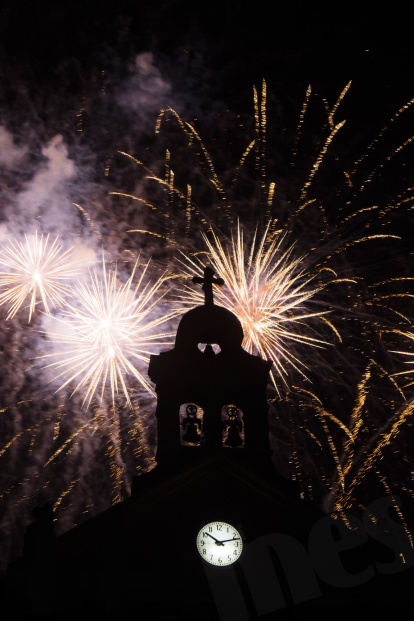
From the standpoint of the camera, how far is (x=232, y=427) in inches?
714

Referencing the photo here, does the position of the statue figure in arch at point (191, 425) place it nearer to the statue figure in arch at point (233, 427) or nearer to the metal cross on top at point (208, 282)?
the statue figure in arch at point (233, 427)

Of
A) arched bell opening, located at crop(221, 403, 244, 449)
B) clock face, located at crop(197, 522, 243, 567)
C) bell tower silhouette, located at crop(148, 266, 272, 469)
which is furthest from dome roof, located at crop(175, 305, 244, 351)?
clock face, located at crop(197, 522, 243, 567)

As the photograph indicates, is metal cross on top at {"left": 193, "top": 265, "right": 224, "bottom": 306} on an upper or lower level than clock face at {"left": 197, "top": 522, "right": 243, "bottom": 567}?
upper

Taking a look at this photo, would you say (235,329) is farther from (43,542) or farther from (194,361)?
(43,542)

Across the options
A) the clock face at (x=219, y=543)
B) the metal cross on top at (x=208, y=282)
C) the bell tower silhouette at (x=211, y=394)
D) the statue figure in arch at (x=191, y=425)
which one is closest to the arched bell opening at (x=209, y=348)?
the bell tower silhouette at (x=211, y=394)

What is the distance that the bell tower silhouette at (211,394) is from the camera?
17.8 meters

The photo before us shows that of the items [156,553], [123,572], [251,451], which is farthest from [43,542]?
[251,451]

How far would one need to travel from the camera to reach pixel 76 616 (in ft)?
41.9

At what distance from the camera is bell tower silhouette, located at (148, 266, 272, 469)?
703 inches

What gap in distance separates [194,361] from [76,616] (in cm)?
733

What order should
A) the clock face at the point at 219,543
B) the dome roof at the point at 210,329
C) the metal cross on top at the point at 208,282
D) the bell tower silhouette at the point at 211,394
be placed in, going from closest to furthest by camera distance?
the clock face at the point at 219,543 < the bell tower silhouette at the point at 211,394 < the dome roof at the point at 210,329 < the metal cross on top at the point at 208,282

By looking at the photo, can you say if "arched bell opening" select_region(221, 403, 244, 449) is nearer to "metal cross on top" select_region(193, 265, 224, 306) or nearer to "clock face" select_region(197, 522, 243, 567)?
"clock face" select_region(197, 522, 243, 567)

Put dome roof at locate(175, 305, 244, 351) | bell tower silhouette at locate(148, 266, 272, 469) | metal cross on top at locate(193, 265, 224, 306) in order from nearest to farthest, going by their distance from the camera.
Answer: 1. bell tower silhouette at locate(148, 266, 272, 469)
2. dome roof at locate(175, 305, 244, 351)
3. metal cross on top at locate(193, 265, 224, 306)

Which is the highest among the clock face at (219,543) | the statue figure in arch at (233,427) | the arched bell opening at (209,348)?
the arched bell opening at (209,348)
